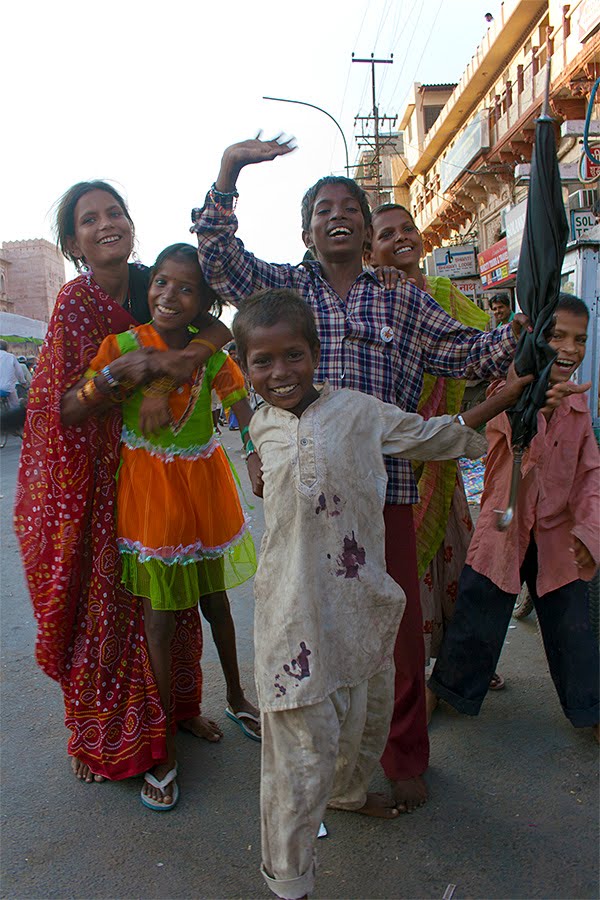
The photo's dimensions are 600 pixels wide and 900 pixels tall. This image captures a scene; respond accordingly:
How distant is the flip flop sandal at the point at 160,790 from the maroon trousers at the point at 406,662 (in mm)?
693

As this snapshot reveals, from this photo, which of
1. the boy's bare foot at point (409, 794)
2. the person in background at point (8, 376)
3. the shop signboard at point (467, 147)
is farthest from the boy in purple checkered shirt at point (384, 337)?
the shop signboard at point (467, 147)

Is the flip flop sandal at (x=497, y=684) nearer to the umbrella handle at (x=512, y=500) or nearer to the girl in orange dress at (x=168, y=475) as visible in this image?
the girl in orange dress at (x=168, y=475)

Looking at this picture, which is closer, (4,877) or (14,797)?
(4,877)

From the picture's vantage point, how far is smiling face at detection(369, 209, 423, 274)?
2990mm

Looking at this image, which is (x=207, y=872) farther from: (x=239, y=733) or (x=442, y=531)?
(x=442, y=531)

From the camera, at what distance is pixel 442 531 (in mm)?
2873

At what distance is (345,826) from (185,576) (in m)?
0.93

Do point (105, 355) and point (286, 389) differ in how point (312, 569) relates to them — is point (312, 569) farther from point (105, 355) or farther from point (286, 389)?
point (105, 355)

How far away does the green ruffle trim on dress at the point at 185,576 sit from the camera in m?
2.33

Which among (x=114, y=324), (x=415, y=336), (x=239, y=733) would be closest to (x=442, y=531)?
(x=415, y=336)

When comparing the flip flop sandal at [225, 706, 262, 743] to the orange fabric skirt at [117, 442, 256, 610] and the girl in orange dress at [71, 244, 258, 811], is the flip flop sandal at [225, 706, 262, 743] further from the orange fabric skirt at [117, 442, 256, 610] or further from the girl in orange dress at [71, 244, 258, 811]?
the orange fabric skirt at [117, 442, 256, 610]

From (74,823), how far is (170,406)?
→ 4.48 feet

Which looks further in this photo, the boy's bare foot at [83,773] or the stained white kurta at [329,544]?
the boy's bare foot at [83,773]

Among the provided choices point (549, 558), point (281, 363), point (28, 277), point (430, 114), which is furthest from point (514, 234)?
point (28, 277)
